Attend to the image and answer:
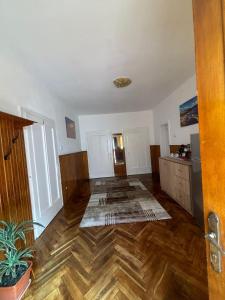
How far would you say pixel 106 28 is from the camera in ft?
6.11

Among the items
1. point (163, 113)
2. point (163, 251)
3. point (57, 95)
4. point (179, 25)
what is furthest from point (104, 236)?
point (163, 113)

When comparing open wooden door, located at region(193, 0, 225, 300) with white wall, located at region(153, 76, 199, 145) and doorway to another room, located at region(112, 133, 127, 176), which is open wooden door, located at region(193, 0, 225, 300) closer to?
white wall, located at region(153, 76, 199, 145)

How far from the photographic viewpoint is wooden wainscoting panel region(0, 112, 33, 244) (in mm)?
1799

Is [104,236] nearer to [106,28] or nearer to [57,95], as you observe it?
[106,28]

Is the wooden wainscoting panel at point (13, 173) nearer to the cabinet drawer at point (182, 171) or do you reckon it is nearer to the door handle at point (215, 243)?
the door handle at point (215, 243)

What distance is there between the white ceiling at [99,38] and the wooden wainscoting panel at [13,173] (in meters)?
0.92

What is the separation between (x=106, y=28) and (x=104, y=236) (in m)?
2.63

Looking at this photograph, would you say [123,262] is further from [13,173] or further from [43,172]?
[43,172]

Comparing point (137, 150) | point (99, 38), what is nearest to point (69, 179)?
point (137, 150)

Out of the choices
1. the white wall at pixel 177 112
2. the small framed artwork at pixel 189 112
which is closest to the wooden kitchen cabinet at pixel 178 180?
the white wall at pixel 177 112

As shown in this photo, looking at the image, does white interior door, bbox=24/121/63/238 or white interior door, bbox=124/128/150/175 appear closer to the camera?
white interior door, bbox=24/121/63/238

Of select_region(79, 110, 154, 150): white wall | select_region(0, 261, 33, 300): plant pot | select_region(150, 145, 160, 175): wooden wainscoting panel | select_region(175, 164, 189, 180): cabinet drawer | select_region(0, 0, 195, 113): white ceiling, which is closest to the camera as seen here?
select_region(0, 261, 33, 300): plant pot

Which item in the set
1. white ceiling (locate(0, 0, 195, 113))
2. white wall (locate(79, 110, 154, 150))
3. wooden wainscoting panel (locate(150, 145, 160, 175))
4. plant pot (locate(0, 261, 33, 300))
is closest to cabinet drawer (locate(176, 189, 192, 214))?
white ceiling (locate(0, 0, 195, 113))

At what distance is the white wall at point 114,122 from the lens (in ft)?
22.8
